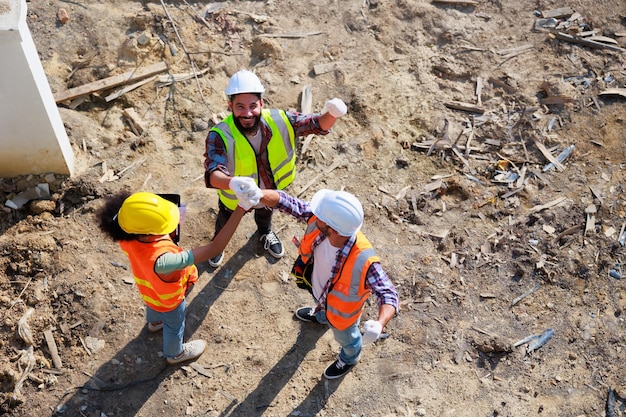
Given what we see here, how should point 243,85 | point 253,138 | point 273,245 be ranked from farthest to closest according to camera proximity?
1. point 273,245
2. point 253,138
3. point 243,85

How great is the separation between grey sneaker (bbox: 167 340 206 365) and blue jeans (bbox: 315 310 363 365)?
1323 millimetres

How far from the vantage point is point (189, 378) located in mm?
5953

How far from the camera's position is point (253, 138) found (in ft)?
18.8

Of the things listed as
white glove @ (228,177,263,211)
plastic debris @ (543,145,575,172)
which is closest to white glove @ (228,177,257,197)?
white glove @ (228,177,263,211)

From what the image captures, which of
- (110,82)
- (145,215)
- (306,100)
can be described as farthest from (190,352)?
(110,82)

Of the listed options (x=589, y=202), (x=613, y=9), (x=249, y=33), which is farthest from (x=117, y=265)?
(x=613, y=9)

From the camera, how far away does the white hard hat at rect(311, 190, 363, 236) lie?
4.44 m

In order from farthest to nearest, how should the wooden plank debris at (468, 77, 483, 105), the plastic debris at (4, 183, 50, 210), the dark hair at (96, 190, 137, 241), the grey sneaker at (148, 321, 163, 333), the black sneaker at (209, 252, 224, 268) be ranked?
the wooden plank debris at (468, 77, 483, 105), the plastic debris at (4, 183, 50, 210), the black sneaker at (209, 252, 224, 268), the grey sneaker at (148, 321, 163, 333), the dark hair at (96, 190, 137, 241)

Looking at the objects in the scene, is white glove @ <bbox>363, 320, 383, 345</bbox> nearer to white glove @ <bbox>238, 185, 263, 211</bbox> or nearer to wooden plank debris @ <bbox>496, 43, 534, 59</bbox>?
white glove @ <bbox>238, 185, 263, 211</bbox>

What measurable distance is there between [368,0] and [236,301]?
5953mm

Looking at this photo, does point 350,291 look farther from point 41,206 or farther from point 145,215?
point 41,206

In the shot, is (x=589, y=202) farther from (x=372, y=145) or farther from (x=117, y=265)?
(x=117, y=265)

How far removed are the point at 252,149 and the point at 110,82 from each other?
370cm

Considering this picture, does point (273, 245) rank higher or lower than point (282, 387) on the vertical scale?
higher
